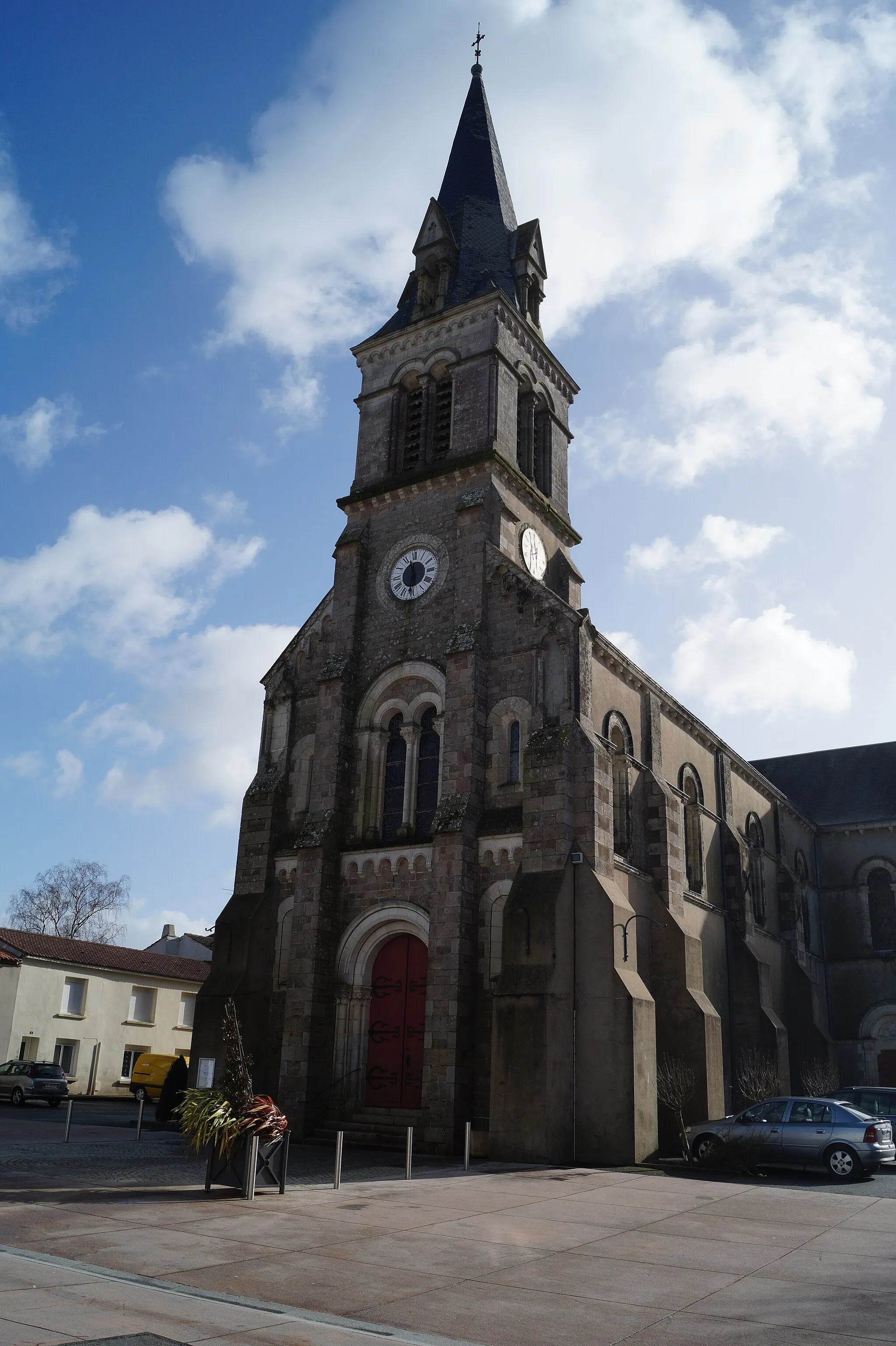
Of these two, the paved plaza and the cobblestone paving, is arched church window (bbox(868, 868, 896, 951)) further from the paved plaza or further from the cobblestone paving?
the cobblestone paving

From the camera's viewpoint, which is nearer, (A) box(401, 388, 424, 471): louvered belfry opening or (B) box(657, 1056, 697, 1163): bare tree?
(B) box(657, 1056, 697, 1163): bare tree

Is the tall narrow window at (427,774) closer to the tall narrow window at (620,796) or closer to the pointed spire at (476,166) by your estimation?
the tall narrow window at (620,796)

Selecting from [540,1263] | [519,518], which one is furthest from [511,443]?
[540,1263]

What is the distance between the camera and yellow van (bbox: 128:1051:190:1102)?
111 feet

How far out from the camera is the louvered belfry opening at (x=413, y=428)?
2739 cm

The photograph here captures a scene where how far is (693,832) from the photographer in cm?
2856

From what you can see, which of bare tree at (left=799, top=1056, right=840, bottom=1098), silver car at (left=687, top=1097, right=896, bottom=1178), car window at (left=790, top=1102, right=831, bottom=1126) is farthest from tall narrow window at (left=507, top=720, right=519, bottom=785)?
bare tree at (left=799, top=1056, right=840, bottom=1098)

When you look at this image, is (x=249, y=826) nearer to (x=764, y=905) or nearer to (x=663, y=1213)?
(x=663, y=1213)

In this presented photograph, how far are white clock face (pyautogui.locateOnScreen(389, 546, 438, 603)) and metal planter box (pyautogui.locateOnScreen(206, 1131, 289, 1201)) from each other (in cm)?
1432

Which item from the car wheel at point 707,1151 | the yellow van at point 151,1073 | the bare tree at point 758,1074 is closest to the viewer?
the car wheel at point 707,1151

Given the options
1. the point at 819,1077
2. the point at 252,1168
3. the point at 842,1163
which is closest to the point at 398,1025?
the point at 842,1163

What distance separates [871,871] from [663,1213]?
28.5 meters

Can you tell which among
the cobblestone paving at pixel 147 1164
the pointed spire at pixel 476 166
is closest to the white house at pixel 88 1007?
the cobblestone paving at pixel 147 1164

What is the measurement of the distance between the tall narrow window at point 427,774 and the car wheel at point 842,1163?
32.8ft
